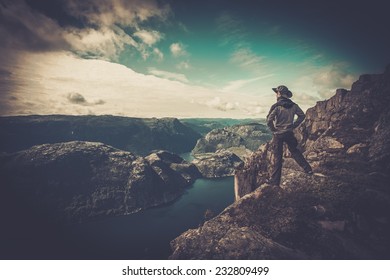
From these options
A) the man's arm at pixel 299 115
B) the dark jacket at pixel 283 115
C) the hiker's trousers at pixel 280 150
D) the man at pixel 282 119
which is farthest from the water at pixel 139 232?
the man's arm at pixel 299 115

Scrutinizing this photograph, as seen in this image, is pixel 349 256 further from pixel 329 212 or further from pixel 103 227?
pixel 103 227

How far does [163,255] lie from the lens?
112562 millimetres

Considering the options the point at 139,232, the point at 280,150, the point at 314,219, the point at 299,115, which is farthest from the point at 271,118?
the point at 139,232

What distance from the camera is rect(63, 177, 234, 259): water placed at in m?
121

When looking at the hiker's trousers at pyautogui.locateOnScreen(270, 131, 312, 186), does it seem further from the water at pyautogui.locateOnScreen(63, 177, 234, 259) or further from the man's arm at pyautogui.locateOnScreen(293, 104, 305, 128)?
the water at pyautogui.locateOnScreen(63, 177, 234, 259)

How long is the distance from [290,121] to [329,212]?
528 centimetres

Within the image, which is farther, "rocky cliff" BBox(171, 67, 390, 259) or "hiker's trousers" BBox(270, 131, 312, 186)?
"hiker's trousers" BBox(270, 131, 312, 186)

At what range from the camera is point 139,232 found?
15000 centimetres

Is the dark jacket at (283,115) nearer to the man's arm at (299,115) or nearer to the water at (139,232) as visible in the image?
the man's arm at (299,115)

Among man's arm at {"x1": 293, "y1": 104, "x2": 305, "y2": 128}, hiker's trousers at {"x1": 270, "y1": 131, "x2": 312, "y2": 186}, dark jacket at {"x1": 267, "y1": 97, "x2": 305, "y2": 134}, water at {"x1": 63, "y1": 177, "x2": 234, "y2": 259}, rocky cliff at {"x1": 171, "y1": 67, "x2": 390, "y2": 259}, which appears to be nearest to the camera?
rocky cliff at {"x1": 171, "y1": 67, "x2": 390, "y2": 259}

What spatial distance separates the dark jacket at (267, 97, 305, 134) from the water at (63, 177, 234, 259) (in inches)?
4394

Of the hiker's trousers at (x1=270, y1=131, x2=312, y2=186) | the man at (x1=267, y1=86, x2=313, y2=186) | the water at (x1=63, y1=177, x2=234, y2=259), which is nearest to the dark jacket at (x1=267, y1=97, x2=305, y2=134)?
the man at (x1=267, y1=86, x2=313, y2=186)

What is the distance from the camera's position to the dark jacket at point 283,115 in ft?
46.2

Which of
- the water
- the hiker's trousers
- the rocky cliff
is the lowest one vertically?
the water
